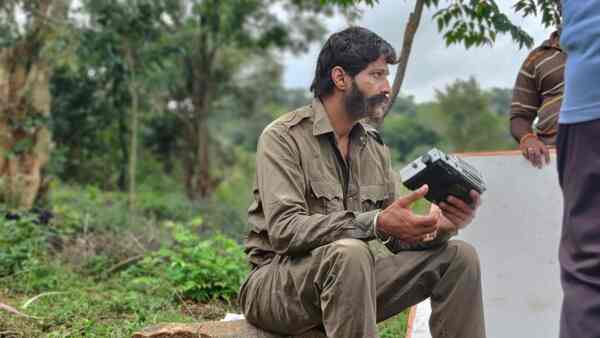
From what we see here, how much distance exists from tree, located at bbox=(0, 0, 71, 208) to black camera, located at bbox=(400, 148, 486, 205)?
657cm

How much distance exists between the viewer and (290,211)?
101 inches

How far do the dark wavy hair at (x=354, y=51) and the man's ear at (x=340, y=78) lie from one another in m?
0.01

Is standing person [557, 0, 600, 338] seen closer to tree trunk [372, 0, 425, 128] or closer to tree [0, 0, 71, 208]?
tree trunk [372, 0, 425, 128]

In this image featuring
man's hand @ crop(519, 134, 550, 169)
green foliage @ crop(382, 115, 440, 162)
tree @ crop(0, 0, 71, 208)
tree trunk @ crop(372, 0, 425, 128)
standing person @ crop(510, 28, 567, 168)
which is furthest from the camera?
green foliage @ crop(382, 115, 440, 162)

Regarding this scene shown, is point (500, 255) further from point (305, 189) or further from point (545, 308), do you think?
point (305, 189)

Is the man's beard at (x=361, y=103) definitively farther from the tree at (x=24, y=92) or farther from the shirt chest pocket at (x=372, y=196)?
the tree at (x=24, y=92)

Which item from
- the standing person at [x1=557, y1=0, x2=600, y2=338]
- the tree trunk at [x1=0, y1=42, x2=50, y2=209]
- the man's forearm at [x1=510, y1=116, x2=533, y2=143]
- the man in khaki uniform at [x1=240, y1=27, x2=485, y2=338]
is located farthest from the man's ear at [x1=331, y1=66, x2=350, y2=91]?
the tree trunk at [x1=0, y1=42, x2=50, y2=209]

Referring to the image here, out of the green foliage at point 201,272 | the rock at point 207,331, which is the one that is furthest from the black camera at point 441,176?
the green foliage at point 201,272

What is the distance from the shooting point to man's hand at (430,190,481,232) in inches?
102

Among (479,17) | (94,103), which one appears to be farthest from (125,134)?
(479,17)

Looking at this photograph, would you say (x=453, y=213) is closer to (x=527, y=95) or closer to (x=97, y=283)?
(x=527, y=95)

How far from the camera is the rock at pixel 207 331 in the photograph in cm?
285

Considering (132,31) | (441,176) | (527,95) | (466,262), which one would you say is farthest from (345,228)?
(132,31)

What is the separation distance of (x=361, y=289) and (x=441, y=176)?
483 millimetres
